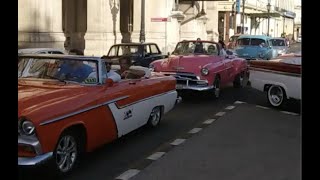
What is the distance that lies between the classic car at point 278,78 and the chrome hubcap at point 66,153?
19.6 feet

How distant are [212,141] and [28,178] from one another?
310cm

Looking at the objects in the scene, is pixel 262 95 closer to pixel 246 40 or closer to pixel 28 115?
pixel 28 115

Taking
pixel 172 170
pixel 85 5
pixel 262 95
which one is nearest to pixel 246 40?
pixel 85 5

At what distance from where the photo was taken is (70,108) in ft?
19.3

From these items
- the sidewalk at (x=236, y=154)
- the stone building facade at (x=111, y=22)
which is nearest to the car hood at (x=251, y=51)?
the stone building facade at (x=111, y=22)

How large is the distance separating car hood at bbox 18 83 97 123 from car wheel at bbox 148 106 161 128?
93.2 inches

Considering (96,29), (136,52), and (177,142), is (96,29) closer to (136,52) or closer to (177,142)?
(136,52)

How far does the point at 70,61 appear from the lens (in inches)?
280

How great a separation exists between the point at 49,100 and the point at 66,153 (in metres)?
0.66

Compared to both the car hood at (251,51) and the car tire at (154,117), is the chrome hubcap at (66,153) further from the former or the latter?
the car hood at (251,51)

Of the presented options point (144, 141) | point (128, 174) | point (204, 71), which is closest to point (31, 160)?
point (128, 174)

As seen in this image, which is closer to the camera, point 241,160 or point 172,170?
point 172,170

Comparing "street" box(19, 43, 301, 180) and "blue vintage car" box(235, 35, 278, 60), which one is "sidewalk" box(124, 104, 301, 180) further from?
"blue vintage car" box(235, 35, 278, 60)
